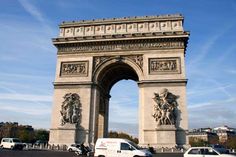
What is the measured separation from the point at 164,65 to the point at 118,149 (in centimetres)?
1640

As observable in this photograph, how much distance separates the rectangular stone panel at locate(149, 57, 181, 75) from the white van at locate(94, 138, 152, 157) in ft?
49.9

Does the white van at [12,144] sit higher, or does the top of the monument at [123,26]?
the top of the monument at [123,26]

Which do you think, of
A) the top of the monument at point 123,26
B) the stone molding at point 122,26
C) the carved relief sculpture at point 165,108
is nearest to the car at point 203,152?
the carved relief sculpture at point 165,108

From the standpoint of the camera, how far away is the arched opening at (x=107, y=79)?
116 ft

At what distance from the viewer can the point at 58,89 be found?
34.8 metres

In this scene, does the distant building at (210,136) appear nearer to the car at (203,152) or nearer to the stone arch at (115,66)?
the stone arch at (115,66)

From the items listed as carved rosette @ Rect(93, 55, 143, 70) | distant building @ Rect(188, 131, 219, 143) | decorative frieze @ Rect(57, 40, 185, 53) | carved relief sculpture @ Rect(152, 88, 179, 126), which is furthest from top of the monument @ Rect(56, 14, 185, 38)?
distant building @ Rect(188, 131, 219, 143)

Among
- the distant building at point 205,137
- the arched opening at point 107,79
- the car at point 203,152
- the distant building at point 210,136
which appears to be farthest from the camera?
the distant building at point 205,137

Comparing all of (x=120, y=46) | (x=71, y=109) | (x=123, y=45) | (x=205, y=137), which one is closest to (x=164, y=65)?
(x=123, y=45)

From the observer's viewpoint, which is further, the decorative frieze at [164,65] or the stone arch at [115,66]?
the stone arch at [115,66]

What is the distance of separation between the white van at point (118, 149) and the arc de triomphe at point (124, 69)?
12.0 meters

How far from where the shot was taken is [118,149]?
18875mm

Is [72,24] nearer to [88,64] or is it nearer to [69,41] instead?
[69,41]

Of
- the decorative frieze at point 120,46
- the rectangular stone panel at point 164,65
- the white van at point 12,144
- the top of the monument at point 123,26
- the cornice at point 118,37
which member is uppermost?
the top of the monument at point 123,26
